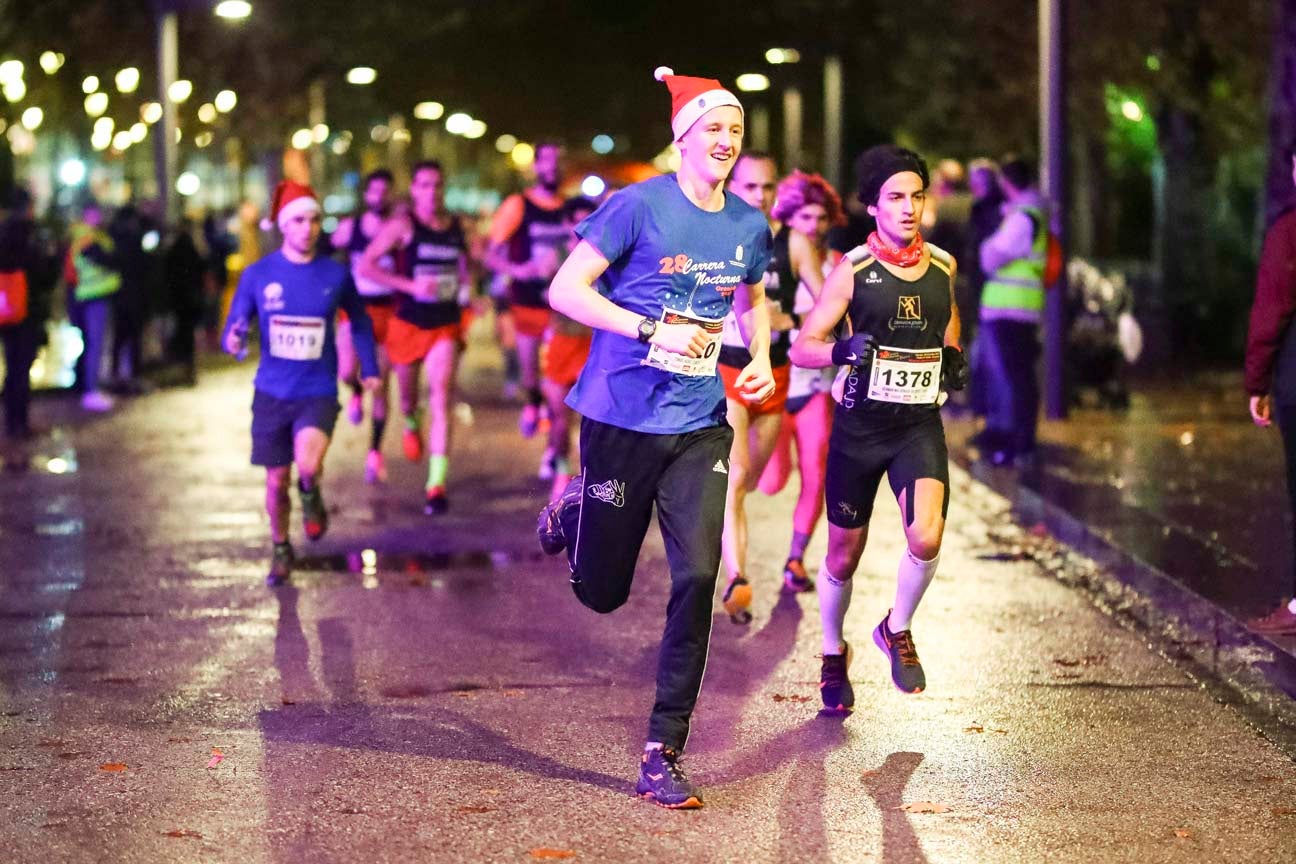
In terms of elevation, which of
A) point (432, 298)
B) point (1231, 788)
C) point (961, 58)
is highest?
point (961, 58)

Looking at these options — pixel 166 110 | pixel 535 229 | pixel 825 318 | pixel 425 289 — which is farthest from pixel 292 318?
pixel 166 110

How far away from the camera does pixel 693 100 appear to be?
6523 millimetres

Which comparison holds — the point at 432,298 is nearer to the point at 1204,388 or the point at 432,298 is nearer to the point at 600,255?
the point at 600,255

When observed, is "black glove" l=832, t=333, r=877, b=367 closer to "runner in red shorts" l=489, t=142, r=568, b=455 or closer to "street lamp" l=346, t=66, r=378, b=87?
"runner in red shorts" l=489, t=142, r=568, b=455

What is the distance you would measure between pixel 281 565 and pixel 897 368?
160 inches

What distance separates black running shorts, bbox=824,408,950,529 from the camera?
7.40 metres

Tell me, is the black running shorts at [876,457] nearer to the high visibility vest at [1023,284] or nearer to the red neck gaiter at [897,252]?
the red neck gaiter at [897,252]

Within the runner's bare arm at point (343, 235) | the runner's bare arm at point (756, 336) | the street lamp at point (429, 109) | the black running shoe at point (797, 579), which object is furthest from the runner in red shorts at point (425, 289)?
the street lamp at point (429, 109)

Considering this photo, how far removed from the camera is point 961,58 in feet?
132

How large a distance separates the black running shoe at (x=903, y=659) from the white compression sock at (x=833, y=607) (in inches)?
6.0

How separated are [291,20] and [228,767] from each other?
128ft

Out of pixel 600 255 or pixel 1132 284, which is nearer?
pixel 600 255

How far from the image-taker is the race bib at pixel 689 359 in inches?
253

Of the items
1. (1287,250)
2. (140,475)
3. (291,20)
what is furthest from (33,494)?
(291,20)
